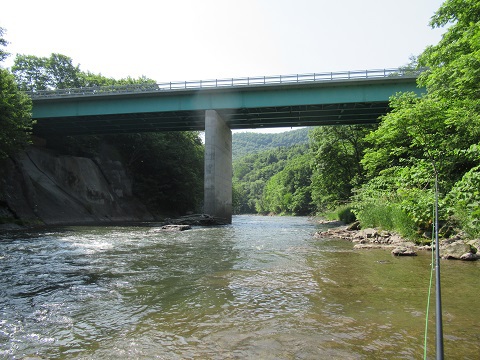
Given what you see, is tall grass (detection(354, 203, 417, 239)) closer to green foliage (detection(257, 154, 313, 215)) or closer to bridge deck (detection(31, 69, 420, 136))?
bridge deck (detection(31, 69, 420, 136))

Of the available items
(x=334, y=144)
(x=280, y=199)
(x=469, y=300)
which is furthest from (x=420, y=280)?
(x=280, y=199)

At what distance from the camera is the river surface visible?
4344mm

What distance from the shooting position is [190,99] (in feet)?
116

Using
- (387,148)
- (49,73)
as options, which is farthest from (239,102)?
(49,73)

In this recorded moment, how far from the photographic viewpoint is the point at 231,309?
598 cm

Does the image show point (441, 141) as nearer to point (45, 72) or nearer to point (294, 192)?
point (45, 72)

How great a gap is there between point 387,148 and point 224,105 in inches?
1047

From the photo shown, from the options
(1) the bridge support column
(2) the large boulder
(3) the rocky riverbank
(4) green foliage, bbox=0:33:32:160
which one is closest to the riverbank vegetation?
Answer: (3) the rocky riverbank

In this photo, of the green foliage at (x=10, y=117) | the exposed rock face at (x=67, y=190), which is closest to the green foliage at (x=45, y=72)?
the exposed rock face at (x=67, y=190)

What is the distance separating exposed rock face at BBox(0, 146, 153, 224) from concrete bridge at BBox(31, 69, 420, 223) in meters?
5.49

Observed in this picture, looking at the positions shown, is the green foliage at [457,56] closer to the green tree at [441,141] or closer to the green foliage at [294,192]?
the green tree at [441,141]

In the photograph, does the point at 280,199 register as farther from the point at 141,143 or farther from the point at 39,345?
the point at 39,345

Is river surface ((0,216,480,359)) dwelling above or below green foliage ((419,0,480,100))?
below

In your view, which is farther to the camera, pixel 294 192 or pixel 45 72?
pixel 294 192
